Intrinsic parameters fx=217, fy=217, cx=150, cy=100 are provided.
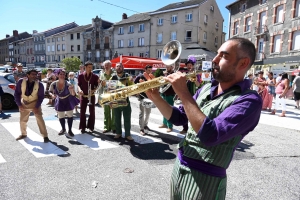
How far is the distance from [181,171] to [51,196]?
223 centimetres

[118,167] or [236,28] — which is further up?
[236,28]

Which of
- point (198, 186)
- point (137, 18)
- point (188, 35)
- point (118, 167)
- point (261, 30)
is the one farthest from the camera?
point (137, 18)

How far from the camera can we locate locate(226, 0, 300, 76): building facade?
1957cm

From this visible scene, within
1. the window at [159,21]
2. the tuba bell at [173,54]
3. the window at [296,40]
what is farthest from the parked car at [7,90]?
the window at [159,21]

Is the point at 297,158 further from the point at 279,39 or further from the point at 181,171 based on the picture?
the point at 279,39

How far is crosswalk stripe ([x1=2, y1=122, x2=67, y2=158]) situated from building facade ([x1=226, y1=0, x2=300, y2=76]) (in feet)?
69.3

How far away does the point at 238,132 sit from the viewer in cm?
137

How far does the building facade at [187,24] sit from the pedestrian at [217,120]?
1137 inches

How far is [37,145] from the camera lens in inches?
A: 197

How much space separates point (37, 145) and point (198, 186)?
4.53 meters

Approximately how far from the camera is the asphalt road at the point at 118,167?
320 centimetres

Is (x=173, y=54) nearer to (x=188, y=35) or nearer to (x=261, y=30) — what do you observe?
(x=261, y=30)

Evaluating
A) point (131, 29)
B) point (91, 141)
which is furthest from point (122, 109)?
point (131, 29)

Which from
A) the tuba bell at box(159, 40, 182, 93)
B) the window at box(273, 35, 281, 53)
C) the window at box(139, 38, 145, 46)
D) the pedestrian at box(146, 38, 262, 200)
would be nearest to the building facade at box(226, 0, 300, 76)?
the window at box(273, 35, 281, 53)
